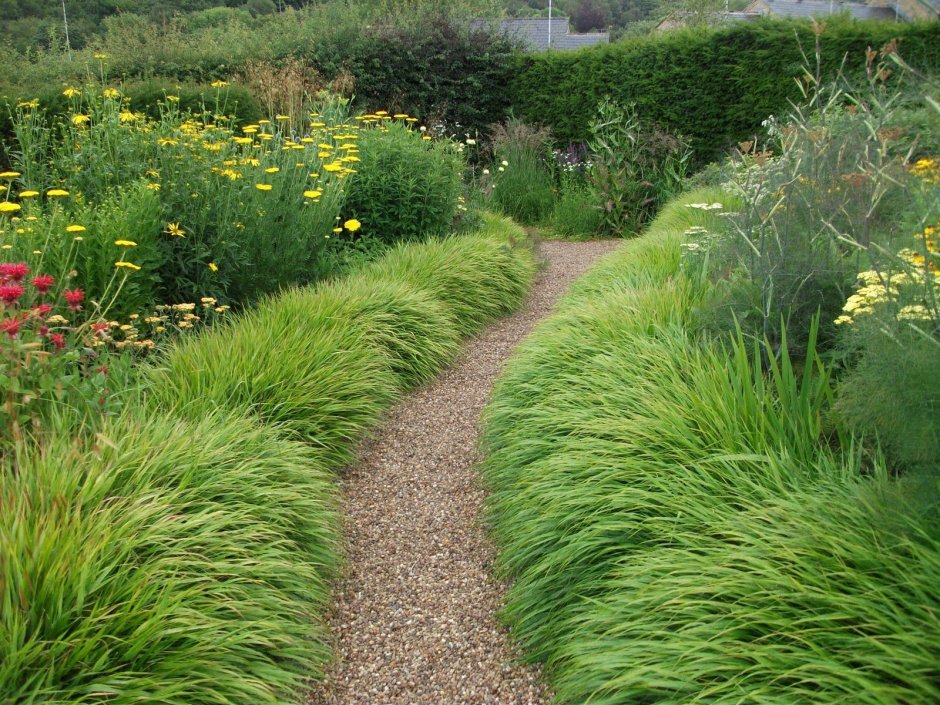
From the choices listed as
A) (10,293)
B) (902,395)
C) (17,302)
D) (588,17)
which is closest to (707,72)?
(902,395)

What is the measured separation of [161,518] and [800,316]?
10.7ft

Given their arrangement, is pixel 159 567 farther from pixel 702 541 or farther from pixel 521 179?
pixel 521 179

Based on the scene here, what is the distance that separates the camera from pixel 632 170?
1140 cm

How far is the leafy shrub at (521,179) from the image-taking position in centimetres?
1198

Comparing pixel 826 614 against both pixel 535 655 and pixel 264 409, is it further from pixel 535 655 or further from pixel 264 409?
pixel 264 409

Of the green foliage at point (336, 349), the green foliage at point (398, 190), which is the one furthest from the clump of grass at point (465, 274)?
the green foliage at point (398, 190)

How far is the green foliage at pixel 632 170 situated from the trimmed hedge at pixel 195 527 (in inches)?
276

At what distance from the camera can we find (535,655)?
2.95m

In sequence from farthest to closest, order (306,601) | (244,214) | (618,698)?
(244,214), (306,601), (618,698)

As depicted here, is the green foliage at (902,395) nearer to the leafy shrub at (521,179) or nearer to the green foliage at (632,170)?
the green foliage at (632,170)

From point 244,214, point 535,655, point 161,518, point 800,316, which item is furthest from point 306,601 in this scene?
point 244,214

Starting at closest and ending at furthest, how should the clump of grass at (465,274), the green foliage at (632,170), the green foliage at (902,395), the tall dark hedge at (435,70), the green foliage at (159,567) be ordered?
1. the green foliage at (159,567)
2. the green foliage at (902,395)
3. the clump of grass at (465,274)
4. the green foliage at (632,170)
5. the tall dark hedge at (435,70)

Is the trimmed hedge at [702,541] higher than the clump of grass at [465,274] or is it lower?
higher

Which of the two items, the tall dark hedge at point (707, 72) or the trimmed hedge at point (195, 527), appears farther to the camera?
the tall dark hedge at point (707, 72)
